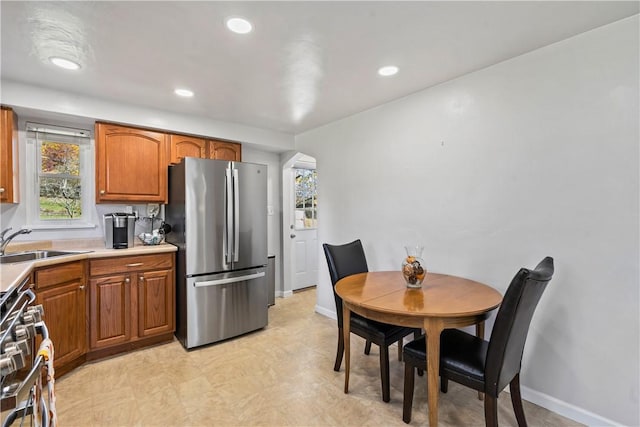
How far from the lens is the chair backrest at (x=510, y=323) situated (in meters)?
1.37

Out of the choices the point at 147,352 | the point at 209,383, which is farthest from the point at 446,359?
the point at 147,352

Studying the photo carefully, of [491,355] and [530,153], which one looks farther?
[530,153]

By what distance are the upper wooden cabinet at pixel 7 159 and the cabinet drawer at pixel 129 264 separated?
0.83 m

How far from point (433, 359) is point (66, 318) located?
2634 mm

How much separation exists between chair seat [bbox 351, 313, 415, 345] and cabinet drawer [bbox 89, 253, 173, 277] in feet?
6.16

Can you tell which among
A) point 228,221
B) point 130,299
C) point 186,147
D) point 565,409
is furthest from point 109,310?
point 565,409

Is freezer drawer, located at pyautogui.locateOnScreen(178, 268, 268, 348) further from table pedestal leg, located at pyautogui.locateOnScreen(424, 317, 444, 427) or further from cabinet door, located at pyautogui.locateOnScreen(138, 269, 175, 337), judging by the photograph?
table pedestal leg, located at pyautogui.locateOnScreen(424, 317, 444, 427)

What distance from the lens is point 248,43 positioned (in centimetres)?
184

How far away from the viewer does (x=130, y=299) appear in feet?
8.80

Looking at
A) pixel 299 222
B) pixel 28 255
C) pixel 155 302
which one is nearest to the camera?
pixel 28 255

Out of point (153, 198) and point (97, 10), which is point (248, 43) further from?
point (153, 198)

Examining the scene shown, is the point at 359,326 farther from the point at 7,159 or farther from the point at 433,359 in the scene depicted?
the point at 7,159

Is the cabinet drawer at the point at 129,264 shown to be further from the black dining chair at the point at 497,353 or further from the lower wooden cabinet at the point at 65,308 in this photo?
the black dining chair at the point at 497,353

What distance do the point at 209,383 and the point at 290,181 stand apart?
292 cm
